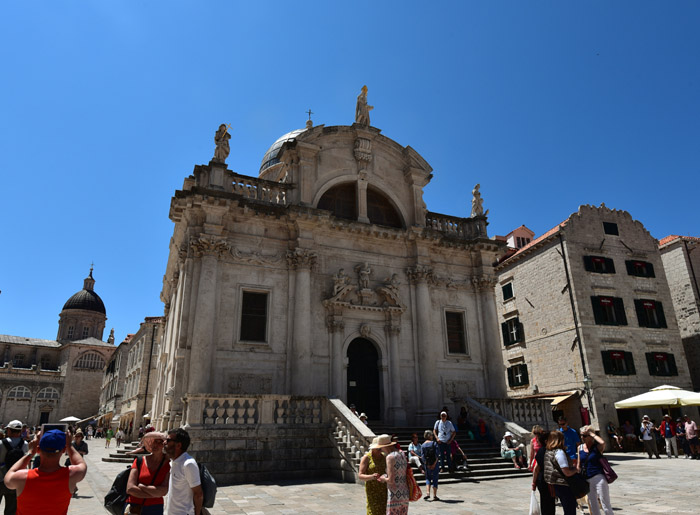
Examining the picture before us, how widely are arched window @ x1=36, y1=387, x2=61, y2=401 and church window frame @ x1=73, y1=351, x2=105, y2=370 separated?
197 inches

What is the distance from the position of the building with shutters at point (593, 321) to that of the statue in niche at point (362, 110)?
49.5 feet

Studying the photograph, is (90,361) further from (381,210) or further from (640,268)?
(640,268)

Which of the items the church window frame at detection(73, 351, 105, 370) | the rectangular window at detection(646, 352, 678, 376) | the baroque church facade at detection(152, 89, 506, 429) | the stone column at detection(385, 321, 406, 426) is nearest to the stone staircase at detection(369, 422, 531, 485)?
the stone column at detection(385, 321, 406, 426)

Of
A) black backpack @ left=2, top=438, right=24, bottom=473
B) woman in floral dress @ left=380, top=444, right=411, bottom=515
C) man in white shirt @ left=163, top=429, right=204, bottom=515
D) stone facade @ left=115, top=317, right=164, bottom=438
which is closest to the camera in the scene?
man in white shirt @ left=163, top=429, right=204, bottom=515

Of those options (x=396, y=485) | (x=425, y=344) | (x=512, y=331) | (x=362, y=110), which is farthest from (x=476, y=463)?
(x=512, y=331)

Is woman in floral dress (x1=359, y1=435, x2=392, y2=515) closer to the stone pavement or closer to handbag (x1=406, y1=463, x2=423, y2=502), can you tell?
handbag (x1=406, y1=463, x2=423, y2=502)

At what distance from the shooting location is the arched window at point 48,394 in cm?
6525

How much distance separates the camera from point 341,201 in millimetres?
20828

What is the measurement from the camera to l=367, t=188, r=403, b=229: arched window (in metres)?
21.4

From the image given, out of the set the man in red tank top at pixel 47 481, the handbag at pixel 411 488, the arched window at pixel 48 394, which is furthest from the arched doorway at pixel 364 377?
the arched window at pixel 48 394

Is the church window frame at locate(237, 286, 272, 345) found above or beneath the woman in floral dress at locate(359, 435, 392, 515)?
above

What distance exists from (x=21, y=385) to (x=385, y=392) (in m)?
66.9

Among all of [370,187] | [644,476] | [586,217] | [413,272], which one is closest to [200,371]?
[413,272]

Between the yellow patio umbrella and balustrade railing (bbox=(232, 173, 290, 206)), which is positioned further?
the yellow patio umbrella
